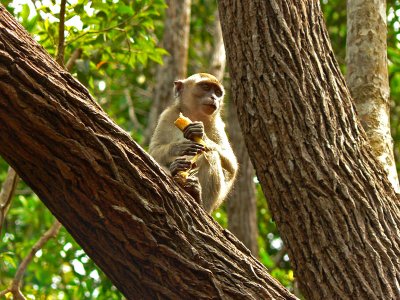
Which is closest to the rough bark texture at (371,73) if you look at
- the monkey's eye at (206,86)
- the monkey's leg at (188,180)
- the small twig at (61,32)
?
the monkey's leg at (188,180)

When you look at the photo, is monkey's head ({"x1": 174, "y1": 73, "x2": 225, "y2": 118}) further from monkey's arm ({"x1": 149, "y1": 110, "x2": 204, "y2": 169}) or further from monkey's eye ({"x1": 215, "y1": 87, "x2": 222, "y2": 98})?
monkey's arm ({"x1": 149, "y1": 110, "x2": 204, "y2": 169})

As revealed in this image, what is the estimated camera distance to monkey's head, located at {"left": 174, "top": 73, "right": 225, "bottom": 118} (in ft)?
25.4

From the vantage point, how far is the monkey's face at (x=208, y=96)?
25.3 ft

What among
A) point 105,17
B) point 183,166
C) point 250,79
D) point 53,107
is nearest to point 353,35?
point 250,79

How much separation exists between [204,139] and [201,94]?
3.64 feet

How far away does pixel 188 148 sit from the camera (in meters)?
6.28

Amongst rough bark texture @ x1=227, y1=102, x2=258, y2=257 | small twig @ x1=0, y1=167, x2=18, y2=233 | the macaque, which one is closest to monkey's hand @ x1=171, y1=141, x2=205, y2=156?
the macaque

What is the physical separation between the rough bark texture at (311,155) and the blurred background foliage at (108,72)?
239 centimetres

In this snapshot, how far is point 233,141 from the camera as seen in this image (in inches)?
511

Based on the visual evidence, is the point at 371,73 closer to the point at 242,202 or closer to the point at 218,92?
the point at 218,92

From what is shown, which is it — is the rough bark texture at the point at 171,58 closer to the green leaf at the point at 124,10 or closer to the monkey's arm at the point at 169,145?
the monkey's arm at the point at 169,145

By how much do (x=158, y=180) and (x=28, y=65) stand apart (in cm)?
97

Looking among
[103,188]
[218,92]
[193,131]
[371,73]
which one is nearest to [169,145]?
[193,131]

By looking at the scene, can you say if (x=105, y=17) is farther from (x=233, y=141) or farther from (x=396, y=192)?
(x=233, y=141)
